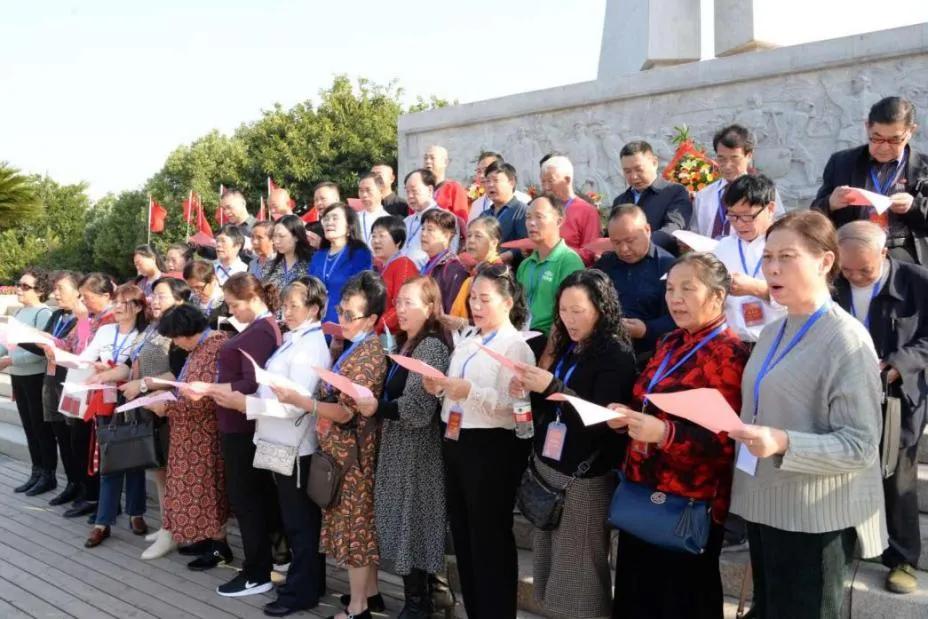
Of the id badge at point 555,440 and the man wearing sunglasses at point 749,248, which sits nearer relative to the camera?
the id badge at point 555,440

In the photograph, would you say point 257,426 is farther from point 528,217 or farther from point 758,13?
point 758,13

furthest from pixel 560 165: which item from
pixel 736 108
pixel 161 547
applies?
pixel 736 108

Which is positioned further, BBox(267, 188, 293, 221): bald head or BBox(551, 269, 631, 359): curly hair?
BBox(267, 188, 293, 221): bald head

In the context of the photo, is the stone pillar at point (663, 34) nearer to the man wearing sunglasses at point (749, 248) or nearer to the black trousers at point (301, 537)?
the man wearing sunglasses at point (749, 248)

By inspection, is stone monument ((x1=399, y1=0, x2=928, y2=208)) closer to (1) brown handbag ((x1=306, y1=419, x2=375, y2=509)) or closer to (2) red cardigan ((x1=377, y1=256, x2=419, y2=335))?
(2) red cardigan ((x1=377, y1=256, x2=419, y2=335))

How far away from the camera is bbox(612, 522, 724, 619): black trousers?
2.67 meters

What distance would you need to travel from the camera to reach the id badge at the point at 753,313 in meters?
3.46

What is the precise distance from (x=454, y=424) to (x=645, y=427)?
1090 millimetres

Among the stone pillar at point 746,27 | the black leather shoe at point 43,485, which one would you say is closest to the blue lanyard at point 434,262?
the black leather shoe at point 43,485

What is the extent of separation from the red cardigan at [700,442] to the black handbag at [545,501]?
34 cm

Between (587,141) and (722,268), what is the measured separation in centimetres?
804

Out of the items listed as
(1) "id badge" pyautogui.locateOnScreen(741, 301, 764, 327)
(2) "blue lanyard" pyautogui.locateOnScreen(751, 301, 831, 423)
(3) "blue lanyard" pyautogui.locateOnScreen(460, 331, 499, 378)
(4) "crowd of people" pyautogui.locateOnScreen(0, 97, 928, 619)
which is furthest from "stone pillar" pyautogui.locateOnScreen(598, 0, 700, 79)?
(2) "blue lanyard" pyautogui.locateOnScreen(751, 301, 831, 423)

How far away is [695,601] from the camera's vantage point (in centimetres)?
268

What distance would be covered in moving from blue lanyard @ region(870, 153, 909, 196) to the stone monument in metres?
4.75
